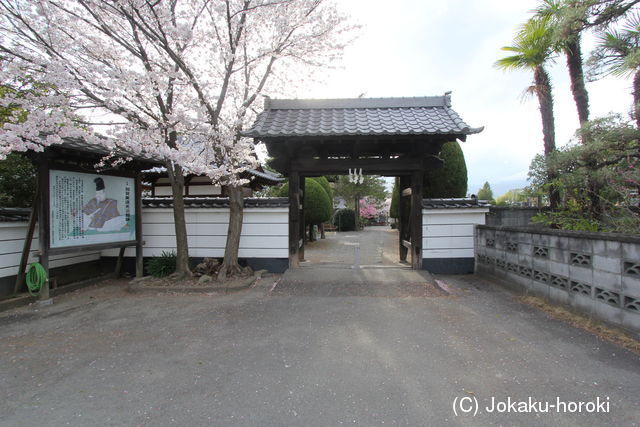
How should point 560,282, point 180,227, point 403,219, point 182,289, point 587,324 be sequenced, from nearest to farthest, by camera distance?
1. point 587,324
2. point 560,282
3. point 182,289
4. point 180,227
5. point 403,219

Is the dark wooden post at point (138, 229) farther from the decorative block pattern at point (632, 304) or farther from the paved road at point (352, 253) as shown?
the decorative block pattern at point (632, 304)

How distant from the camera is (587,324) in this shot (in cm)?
366

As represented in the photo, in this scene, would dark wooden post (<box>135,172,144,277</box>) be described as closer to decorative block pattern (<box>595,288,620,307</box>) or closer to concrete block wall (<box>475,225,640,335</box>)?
concrete block wall (<box>475,225,640,335</box>)

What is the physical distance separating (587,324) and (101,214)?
807cm

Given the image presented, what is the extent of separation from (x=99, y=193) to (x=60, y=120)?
5.25 feet

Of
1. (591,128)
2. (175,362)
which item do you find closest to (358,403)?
(175,362)

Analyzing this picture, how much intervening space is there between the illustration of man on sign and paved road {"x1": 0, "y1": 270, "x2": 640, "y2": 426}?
1.66 meters

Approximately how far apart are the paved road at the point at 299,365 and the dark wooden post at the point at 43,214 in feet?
Result: 2.71

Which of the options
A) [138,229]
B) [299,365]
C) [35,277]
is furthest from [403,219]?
[35,277]

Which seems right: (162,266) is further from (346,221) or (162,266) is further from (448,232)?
(346,221)

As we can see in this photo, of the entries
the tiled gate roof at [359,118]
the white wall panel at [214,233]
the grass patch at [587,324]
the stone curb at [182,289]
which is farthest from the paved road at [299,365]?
the tiled gate roof at [359,118]

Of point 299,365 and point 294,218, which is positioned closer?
point 299,365

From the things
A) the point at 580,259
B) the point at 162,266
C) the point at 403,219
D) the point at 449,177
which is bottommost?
the point at 162,266

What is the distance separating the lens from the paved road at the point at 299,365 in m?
2.16
